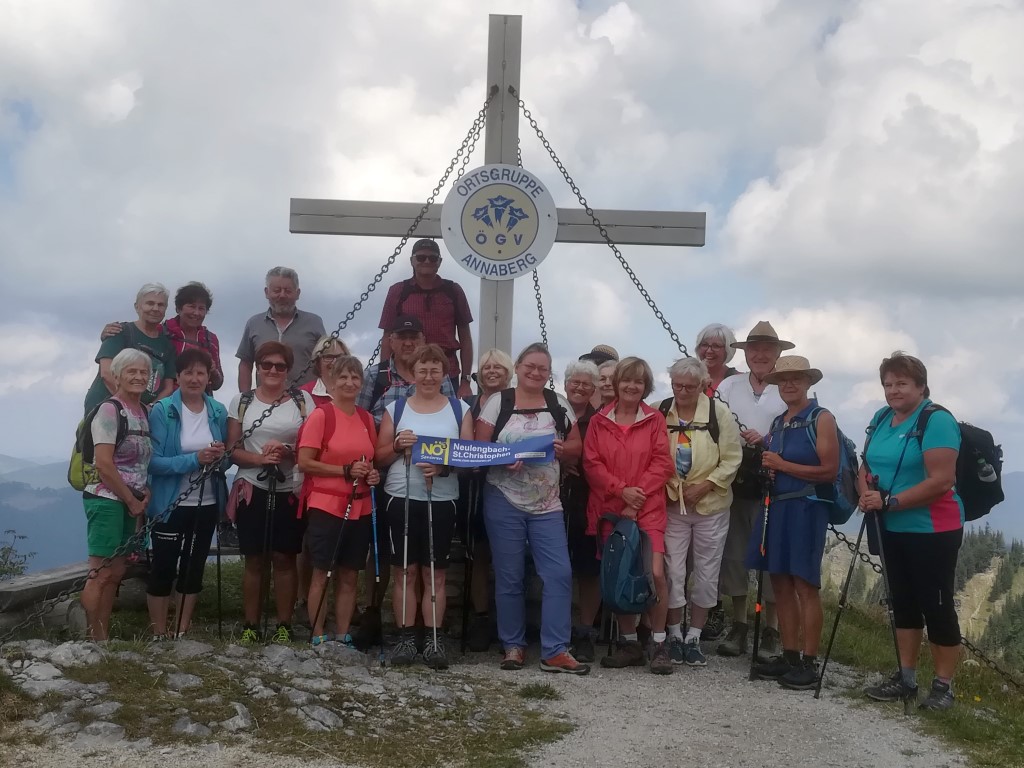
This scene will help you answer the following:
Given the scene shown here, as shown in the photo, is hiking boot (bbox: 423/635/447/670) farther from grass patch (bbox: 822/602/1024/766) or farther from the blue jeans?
grass patch (bbox: 822/602/1024/766)

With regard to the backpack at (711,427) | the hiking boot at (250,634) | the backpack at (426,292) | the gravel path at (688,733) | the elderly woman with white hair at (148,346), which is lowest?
the gravel path at (688,733)

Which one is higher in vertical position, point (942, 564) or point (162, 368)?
point (162, 368)

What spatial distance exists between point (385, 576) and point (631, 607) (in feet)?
7.15

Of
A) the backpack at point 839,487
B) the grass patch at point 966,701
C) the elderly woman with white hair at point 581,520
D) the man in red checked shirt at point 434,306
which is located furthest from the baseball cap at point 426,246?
the grass patch at point 966,701

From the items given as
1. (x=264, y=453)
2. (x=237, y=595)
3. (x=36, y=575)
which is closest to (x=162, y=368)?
(x=264, y=453)

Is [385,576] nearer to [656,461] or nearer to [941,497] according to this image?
[656,461]

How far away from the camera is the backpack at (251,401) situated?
22.4ft

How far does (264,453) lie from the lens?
652 centimetres

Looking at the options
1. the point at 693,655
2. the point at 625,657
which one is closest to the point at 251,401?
the point at 625,657

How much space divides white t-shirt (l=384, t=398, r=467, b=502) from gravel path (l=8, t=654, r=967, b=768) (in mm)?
1208

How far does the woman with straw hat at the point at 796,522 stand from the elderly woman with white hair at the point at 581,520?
1180 mm

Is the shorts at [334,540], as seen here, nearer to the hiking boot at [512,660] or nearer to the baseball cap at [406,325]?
the hiking boot at [512,660]

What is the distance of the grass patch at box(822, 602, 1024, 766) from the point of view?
5.18 metres

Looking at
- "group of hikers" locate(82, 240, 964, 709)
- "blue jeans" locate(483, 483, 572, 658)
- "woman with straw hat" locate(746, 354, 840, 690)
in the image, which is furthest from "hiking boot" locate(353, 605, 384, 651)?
"woman with straw hat" locate(746, 354, 840, 690)
